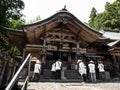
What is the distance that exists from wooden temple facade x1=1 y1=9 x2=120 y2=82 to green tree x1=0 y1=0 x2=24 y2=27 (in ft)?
34.8

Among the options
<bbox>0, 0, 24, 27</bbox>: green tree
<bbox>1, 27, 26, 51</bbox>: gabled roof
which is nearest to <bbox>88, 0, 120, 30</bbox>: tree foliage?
<bbox>0, 0, 24, 27</bbox>: green tree

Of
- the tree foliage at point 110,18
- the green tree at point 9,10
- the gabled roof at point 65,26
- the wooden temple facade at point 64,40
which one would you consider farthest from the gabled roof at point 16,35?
the tree foliage at point 110,18

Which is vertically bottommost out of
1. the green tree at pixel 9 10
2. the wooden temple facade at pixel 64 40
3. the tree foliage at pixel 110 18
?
A: the wooden temple facade at pixel 64 40

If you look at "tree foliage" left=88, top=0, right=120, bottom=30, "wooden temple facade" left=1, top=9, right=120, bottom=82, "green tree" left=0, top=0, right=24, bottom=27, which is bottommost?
"wooden temple facade" left=1, top=9, right=120, bottom=82

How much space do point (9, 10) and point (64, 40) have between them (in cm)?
1735

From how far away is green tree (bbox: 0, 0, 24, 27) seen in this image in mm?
26156

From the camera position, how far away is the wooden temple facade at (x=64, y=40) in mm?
14141

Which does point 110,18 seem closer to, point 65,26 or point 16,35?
point 65,26

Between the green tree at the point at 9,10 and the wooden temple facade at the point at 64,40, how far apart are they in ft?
34.8

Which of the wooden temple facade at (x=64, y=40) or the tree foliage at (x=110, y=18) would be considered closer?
the wooden temple facade at (x=64, y=40)

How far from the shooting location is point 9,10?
28.9 m

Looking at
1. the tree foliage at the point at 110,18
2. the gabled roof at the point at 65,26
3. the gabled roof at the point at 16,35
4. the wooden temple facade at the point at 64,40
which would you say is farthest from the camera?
the tree foliage at the point at 110,18

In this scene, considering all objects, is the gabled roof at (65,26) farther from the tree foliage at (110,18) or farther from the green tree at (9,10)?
the tree foliage at (110,18)

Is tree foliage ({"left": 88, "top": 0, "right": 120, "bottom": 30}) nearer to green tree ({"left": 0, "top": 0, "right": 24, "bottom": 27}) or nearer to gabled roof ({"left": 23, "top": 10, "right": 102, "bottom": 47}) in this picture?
green tree ({"left": 0, "top": 0, "right": 24, "bottom": 27})
